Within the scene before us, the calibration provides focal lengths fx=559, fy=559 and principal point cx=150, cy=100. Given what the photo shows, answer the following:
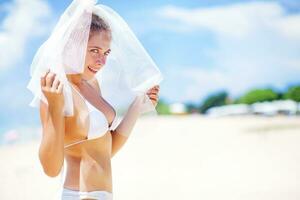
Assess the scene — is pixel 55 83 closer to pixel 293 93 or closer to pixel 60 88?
pixel 60 88

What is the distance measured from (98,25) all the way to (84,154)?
319 millimetres

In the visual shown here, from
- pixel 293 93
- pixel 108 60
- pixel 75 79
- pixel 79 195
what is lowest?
pixel 79 195

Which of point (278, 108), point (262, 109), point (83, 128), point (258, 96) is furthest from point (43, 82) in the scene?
point (258, 96)

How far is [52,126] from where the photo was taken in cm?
120

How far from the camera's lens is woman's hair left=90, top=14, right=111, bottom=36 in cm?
137

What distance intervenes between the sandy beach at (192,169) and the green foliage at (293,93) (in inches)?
275

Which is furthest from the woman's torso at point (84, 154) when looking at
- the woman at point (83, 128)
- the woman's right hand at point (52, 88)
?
the woman's right hand at point (52, 88)

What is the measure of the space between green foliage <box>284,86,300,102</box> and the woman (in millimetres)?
16364

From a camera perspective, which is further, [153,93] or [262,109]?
[262,109]

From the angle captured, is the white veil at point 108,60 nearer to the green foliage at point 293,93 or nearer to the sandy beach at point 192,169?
the sandy beach at point 192,169

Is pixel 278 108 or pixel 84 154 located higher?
pixel 278 108

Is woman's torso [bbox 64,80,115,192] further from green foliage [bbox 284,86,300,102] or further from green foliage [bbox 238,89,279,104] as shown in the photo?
green foliage [bbox 238,89,279,104]

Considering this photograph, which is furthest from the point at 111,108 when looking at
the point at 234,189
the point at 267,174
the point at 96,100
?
the point at 267,174

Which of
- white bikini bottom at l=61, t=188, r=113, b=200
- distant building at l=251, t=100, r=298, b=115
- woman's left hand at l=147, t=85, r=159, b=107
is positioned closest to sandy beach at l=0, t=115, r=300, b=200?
woman's left hand at l=147, t=85, r=159, b=107
